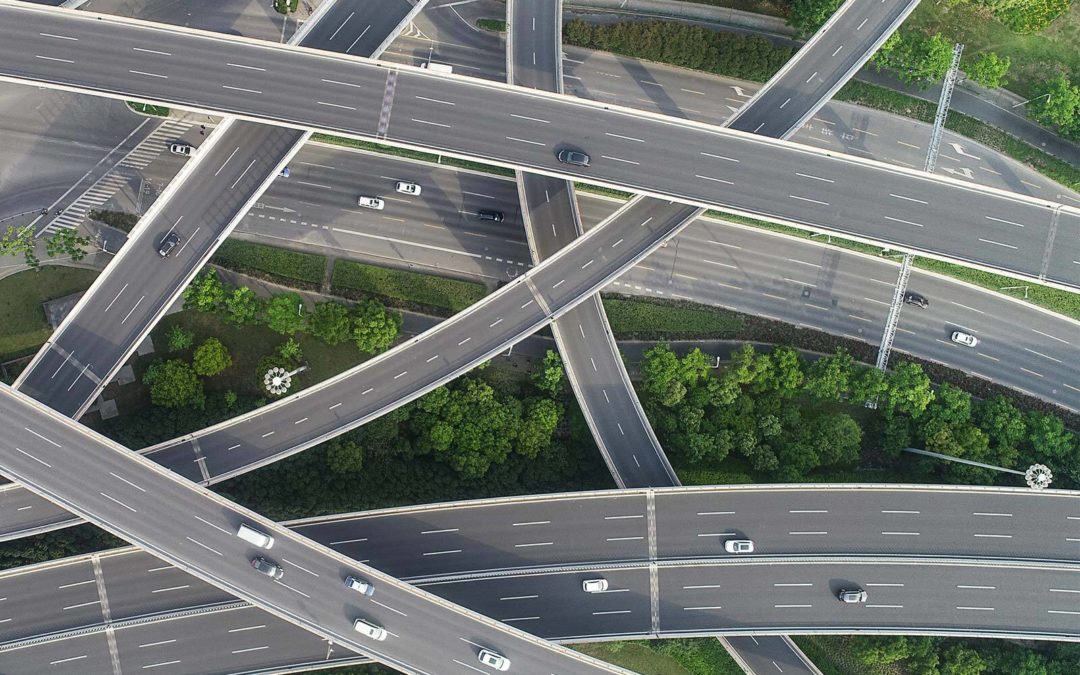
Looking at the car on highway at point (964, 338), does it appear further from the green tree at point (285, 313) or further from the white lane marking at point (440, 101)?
the green tree at point (285, 313)

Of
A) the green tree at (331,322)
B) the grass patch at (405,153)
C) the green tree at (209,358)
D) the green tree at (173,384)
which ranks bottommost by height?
the green tree at (173,384)

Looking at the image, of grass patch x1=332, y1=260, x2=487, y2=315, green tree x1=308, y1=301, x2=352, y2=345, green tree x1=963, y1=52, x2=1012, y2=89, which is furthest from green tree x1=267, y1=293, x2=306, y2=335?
green tree x1=963, y1=52, x2=1012, y2=89

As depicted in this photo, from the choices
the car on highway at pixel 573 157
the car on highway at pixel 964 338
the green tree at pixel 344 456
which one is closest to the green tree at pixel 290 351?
the green tree at pixel 344 456

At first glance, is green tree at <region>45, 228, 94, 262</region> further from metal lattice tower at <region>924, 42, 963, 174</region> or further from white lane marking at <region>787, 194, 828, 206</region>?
A: metal lattice tower at <region>924, 42, 963, 174</region>

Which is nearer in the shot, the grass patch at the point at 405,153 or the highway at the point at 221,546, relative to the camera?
the highway at the point at 221,546

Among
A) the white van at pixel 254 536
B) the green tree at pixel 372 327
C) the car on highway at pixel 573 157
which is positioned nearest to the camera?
the white van at pixel 254 536

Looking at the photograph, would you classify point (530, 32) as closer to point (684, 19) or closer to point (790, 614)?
point (684, 19)
